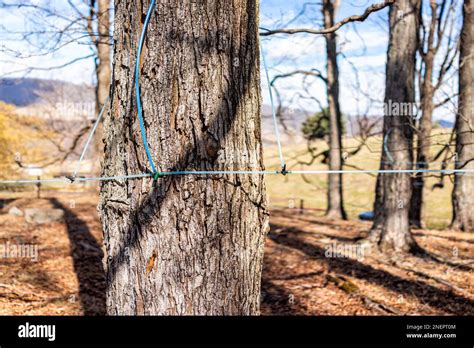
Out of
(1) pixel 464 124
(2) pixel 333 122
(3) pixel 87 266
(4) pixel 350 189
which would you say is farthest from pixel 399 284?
(4) pixel 350 189

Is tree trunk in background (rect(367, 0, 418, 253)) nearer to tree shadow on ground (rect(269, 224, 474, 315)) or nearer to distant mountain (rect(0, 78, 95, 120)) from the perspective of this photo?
tree shadow on ground (rect(269, 224, 474, 315))

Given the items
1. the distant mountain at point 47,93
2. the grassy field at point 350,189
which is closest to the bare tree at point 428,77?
the grassy field at point 350,189

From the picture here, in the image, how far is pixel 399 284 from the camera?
575cm

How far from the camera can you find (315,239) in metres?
8.52

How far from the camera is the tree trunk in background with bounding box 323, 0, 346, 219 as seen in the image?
40.1 feet

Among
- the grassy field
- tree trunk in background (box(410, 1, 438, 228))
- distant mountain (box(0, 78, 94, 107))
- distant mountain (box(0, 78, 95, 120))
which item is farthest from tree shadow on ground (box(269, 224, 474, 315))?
distant mountain (box(0, 78, 94, 107))

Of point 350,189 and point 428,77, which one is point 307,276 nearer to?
point 428,77

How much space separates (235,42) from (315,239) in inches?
275

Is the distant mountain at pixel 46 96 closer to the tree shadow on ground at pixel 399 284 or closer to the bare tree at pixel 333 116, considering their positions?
the bare tree at pixel 333 116

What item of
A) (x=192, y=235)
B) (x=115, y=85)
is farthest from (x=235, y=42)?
(x=192, y=235)

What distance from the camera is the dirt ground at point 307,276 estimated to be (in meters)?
4.96

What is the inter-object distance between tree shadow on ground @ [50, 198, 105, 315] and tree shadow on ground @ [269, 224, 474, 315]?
321 centimetres

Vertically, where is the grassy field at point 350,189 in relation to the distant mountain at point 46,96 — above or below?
below

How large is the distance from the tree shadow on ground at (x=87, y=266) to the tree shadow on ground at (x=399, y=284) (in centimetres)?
321
